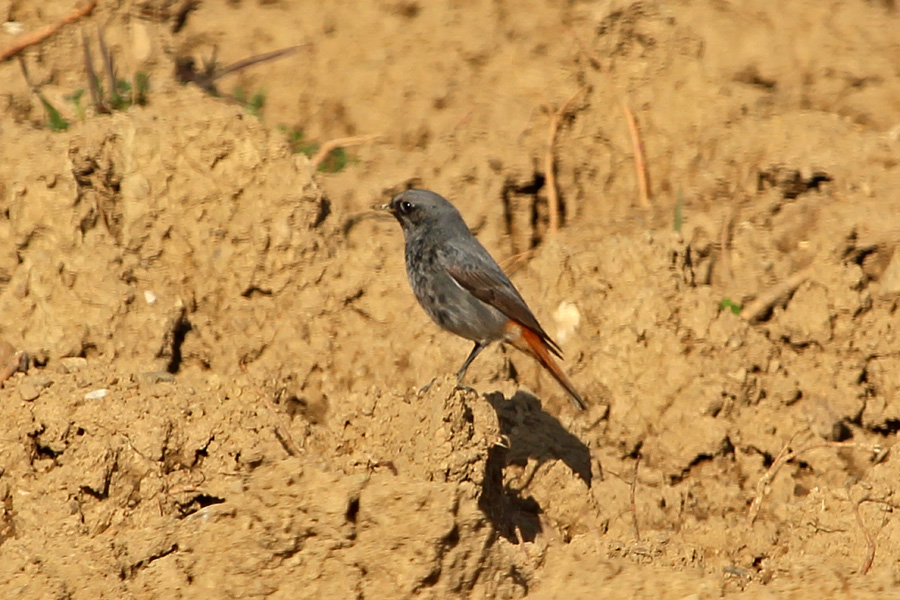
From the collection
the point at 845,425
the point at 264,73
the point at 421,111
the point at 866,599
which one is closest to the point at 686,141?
the point at 421,111

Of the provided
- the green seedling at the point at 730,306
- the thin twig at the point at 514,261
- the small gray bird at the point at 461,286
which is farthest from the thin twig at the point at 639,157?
the small gray bird at the point at 461,286

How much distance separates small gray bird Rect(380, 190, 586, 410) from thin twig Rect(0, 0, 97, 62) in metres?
2.27

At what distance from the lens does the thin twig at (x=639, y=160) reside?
7559mm

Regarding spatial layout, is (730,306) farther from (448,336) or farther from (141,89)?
(141,89)

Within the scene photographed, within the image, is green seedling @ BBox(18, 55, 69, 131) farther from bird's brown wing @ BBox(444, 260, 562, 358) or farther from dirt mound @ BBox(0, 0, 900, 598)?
bird's brown wing @ BBox(444, 260, 562, 358)

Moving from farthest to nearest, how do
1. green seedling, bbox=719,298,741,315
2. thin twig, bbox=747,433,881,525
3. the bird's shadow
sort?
green seedling, bbox=719,298,741,315 < thin twig, bbox=747,433,881,525 < the bird's shadow

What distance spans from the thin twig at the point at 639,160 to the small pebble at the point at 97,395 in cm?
366

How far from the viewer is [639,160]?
760 cm

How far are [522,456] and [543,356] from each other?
23.5 inches

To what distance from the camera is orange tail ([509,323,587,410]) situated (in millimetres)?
6184

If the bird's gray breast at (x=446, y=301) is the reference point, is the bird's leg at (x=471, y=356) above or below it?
below

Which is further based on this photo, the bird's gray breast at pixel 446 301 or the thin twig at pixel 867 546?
the bird's gray breast at pixel 446 301

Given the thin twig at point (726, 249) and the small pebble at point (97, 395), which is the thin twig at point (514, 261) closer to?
the thin twig at point (726, 249)

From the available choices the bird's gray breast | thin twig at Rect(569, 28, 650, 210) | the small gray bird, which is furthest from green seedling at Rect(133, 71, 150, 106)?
thin twig at Rect(569, 28, 650, 210)
